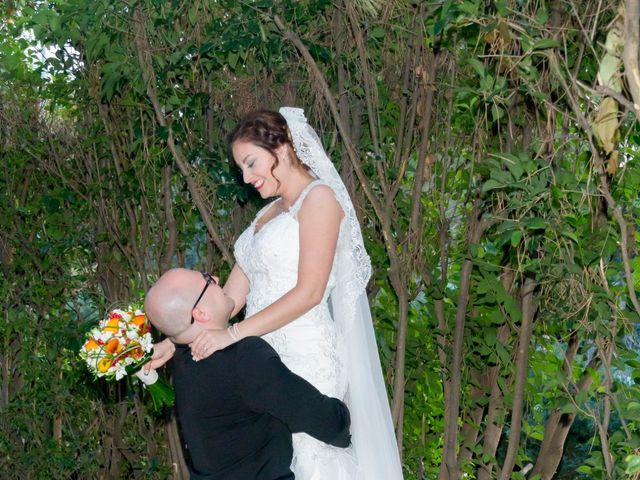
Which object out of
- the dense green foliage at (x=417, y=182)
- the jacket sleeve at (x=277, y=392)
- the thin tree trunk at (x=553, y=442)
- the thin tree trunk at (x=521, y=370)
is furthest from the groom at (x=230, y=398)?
the thin tree trunk at (x=553, y=442)

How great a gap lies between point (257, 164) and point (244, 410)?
2.71ft

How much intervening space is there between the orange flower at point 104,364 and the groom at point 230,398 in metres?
0.20

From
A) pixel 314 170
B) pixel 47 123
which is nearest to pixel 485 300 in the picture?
pixel 314 170

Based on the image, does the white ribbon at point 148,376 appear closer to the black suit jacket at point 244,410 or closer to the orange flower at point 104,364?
the orange flower at point 104,364

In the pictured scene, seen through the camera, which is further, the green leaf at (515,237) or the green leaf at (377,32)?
the green leaf at (377,32)

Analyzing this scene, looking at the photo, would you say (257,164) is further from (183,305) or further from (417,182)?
(417,182)

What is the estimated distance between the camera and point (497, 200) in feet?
11.1

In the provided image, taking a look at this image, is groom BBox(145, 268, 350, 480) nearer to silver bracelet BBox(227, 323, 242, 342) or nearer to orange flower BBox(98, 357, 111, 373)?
silver bracelet BBox(227, 323, 242, 342)

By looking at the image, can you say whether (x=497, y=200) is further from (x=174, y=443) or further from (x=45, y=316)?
(x=45, y=316)

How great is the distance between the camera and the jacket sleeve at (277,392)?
2355 millimetres

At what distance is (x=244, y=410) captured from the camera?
7.85ft

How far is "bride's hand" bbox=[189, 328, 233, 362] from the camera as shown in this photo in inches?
95.4

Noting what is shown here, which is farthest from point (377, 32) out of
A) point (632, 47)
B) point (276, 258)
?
point (632, 47)

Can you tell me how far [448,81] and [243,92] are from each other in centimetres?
79
